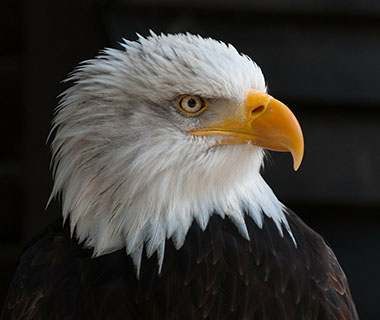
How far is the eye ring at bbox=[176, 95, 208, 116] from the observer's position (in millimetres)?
1868

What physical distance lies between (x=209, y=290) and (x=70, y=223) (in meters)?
0.46

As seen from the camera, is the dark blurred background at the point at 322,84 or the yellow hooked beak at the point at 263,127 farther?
the dark blurred background at the point at 322,84

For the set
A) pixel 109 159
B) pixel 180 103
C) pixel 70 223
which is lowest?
pixel 70 223

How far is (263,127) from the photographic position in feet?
6.10

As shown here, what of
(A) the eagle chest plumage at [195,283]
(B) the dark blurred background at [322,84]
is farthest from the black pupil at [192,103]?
(B) the dark blurred background at [322,84]

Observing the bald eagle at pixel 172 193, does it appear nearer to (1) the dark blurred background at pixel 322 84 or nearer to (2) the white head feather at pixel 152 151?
(2) the white head feather at pixel 152 151

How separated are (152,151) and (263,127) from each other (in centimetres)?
31

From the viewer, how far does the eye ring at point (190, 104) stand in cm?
187

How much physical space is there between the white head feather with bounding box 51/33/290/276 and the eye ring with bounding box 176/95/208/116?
0.8 inches

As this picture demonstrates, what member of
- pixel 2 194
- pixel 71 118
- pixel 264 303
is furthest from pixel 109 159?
pixel 2 194

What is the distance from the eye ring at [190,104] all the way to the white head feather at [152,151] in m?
0.02

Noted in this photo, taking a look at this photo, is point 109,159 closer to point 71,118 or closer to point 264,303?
point 71,118

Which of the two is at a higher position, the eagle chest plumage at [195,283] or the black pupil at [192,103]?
the black pupil at [192,103]

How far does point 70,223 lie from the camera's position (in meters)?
2.02
